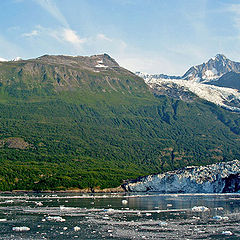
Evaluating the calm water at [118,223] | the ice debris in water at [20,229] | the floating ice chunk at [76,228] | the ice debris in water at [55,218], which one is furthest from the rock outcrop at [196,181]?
the ice debris in water at [20,229]

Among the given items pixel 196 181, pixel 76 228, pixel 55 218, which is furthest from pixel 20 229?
pixel 196 181

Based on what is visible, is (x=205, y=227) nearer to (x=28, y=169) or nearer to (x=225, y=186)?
(x=225, y=186)

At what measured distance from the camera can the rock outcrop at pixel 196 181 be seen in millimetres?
172875

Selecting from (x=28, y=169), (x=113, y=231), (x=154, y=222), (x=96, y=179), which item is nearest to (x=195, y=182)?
(x=96, y=179)

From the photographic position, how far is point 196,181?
179750mm

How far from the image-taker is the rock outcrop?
173 metres

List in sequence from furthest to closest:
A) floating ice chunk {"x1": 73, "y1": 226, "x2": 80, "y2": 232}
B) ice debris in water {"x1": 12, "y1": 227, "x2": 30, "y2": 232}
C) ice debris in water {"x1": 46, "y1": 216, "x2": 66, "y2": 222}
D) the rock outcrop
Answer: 1. the rock outcrop
2. ice debris in water {"x1": 46, "y1": 216, "x2": 66, "y2": 222}
3. floating ice chunk {"x1": 73, "y1": 226, "x2": 80, "y2": 232}
4. ice debris in water {"x1": 12, "y1": 227, "x2": 30, "y2": 232}

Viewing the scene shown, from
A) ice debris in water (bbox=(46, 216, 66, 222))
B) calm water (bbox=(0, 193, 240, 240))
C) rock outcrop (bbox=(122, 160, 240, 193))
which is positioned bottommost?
calm water (bbox=(0, 193, 240, 240))

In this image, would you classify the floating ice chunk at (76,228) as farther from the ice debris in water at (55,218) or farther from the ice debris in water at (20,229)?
the ice debris in water at (55,218)

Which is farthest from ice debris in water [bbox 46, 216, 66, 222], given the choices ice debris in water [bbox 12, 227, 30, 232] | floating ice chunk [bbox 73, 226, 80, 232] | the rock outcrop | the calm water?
the rock outcrop

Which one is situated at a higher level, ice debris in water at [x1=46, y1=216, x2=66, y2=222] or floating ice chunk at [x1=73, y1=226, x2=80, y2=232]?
ice debris in water at [x1=46, y1=216, x2=66, y2=222]

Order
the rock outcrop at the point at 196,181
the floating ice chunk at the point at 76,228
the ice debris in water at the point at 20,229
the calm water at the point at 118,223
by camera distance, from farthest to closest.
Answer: the rock outcrop at the point at 196,181 → the floating ice chunk at the point at 76,228 → the ice debris in water at the point at 20,229 → the calm water at the point at 118,223

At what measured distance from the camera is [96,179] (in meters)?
195

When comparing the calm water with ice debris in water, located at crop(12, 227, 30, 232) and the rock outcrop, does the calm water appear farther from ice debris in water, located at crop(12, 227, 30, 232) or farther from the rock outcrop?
the rock outcrop
